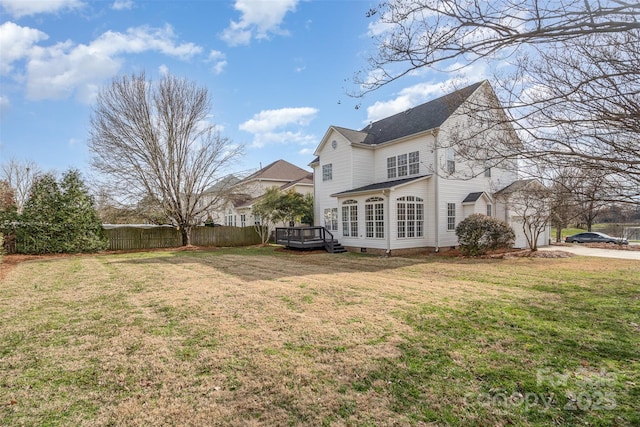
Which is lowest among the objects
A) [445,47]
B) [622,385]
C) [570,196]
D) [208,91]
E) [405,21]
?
[622,385]

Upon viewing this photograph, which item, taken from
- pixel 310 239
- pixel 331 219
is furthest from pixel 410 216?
pixel 310 239

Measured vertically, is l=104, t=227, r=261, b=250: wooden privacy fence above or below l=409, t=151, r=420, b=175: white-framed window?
below

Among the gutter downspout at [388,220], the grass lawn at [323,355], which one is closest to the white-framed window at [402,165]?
the gutter downspout at [388,220]

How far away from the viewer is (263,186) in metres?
28.5

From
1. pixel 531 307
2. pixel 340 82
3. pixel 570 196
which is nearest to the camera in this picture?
pixel 340 82

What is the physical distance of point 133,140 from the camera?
63.7 ft

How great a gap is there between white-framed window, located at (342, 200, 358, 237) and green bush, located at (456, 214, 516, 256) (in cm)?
567

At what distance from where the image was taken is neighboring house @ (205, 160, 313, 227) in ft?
83.9

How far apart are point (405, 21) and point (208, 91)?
2015 centimetres

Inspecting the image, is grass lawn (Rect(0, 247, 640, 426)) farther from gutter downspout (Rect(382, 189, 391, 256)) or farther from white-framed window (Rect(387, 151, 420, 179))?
white-framed window (Rect(387, 151, 420, 179))

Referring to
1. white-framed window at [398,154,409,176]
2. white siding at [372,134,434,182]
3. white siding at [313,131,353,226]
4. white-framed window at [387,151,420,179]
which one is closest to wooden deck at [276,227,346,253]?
white siding at [313,131,353,226]

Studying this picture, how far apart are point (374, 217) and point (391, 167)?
11.6 feet

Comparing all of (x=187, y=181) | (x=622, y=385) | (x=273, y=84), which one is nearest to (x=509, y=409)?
(x=622, y=385)

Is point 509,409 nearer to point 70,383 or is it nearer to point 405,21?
point 405,21
